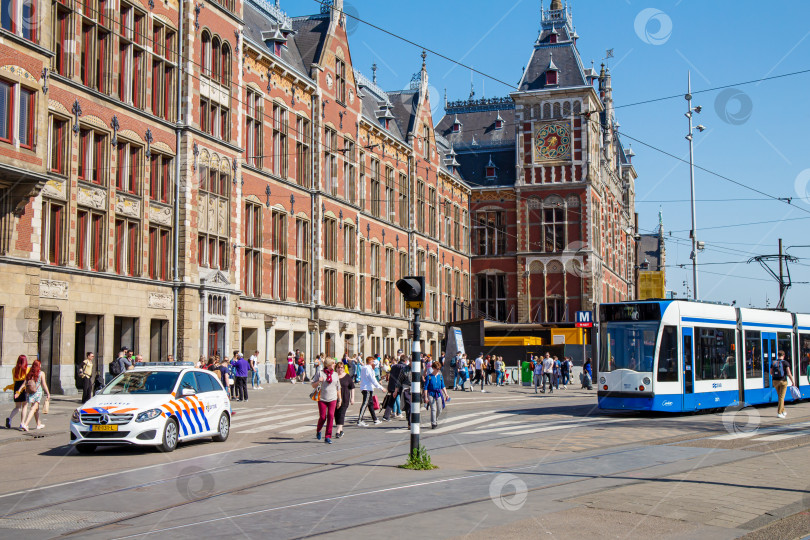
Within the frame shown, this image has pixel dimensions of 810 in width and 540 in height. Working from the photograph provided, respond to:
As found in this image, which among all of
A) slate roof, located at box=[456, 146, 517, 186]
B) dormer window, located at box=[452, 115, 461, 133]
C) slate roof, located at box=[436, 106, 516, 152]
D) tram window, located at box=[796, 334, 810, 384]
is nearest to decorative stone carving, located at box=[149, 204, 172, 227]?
tram window, located at box=[796, 334, 810, 384]

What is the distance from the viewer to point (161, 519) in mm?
8984

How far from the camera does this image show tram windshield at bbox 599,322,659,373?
21.9 metres

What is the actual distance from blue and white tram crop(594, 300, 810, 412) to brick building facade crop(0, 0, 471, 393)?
15412 mm

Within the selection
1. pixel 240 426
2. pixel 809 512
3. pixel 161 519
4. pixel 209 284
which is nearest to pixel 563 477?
pixel 809 512

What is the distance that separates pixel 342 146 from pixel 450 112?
33640mm

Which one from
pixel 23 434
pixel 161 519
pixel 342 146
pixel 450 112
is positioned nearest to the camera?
pixel 161 519

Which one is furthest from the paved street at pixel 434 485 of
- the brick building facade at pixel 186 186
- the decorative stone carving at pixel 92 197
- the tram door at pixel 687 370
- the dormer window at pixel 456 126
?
the dormer window at pixel 456 126

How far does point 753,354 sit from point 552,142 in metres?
41.5

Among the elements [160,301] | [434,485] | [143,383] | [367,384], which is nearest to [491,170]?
[160,301]

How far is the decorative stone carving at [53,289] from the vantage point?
82.5ft

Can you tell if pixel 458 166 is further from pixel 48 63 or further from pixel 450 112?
pixel 48 63

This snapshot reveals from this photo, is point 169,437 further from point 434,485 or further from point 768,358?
point 768,358

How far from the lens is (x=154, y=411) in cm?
1495

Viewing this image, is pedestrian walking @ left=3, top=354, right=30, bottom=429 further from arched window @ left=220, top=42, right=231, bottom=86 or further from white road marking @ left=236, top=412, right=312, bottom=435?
arched window @ left=220, top=42, right=231, bottom=86
